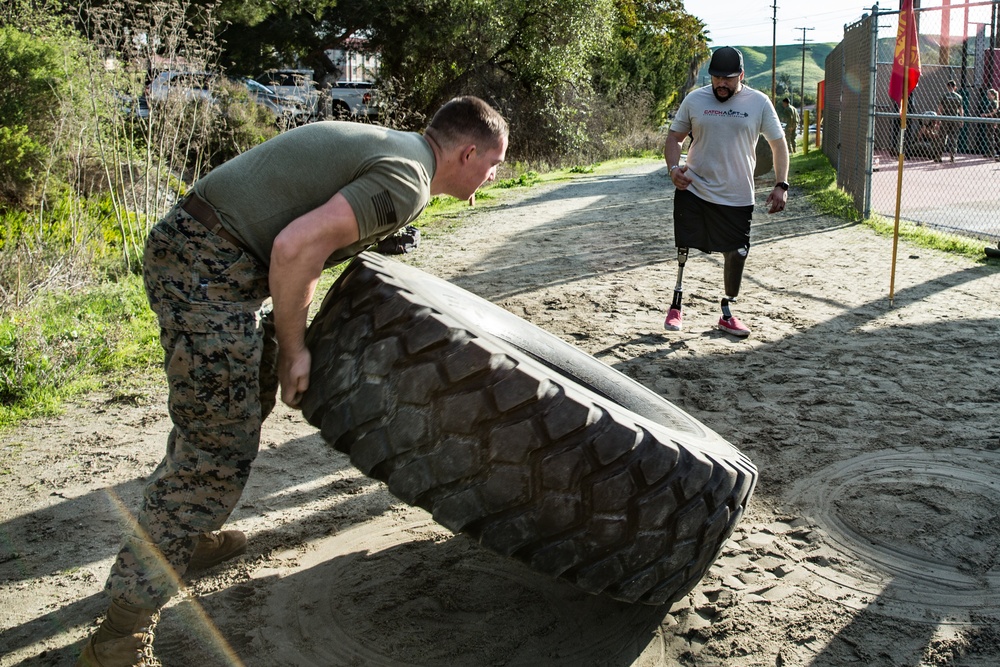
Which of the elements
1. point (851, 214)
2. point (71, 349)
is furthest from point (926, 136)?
point (71, 349)

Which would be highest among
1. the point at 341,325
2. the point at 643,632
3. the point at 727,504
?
the point at 341,325

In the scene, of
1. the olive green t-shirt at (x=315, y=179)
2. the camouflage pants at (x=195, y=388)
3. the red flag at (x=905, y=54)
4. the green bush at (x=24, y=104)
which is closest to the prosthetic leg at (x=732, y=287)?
the red flag at (x=905, y=54)

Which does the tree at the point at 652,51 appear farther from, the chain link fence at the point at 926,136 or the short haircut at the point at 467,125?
the short haircut at the point at 467,125

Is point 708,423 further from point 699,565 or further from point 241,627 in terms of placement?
point 241,627

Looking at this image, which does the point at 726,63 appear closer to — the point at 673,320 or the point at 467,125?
the point at 673,320

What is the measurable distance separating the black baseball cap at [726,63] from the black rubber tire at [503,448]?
3.91m

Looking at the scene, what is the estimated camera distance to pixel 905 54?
7.34m

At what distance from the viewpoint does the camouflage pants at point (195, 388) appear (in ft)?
8.43

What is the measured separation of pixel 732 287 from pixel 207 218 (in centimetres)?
445

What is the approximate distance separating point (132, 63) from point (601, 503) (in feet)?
24.2

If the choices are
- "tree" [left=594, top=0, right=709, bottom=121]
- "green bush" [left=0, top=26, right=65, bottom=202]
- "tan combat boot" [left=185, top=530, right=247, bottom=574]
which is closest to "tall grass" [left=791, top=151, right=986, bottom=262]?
"tan combat boot" [left=185, top=530, right=247, bottom=574]

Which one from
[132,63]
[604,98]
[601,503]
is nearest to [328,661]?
[601,503]

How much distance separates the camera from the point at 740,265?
6246 mm

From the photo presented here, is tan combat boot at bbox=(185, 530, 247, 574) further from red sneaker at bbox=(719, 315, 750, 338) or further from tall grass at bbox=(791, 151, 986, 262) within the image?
tall grass at bbox=(791, 151, 986, 262)
